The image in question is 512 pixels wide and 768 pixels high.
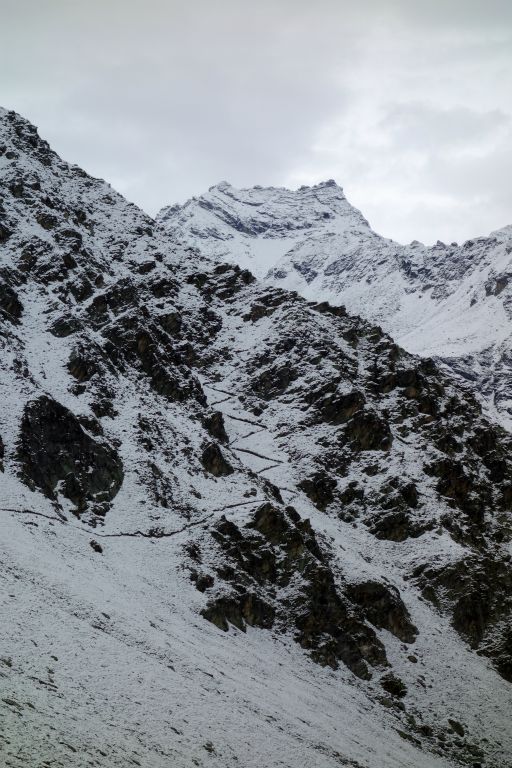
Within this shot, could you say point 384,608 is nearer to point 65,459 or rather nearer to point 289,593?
point 289,593

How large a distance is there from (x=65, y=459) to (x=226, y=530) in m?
12.3

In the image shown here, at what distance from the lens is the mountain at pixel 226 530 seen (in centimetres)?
2998

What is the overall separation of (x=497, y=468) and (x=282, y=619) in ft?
115

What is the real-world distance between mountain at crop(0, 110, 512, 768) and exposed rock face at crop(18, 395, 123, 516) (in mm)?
162

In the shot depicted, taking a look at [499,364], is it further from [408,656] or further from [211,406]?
[408,656]

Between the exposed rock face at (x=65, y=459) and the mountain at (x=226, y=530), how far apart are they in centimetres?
16

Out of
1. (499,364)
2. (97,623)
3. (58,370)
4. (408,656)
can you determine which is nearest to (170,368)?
(58,370)

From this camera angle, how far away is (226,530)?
51.7 metres

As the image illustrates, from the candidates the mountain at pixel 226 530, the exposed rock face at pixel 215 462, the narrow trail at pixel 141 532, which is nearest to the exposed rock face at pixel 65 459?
the mountain at pixel 226 530

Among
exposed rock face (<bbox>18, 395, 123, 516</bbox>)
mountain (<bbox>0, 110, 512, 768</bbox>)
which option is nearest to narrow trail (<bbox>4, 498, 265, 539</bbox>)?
mountain (<bbox>0, 110, 512, 768</bbox>)

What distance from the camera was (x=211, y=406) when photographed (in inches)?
3049

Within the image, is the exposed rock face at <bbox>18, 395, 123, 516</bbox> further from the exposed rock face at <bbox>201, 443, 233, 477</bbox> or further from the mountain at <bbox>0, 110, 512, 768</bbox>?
the exposed rock face at <bbox>201, 443, 233, 477</bbox>

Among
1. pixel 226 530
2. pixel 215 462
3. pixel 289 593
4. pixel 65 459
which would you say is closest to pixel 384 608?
pixel 289 593

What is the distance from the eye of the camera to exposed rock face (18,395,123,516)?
48.0m
